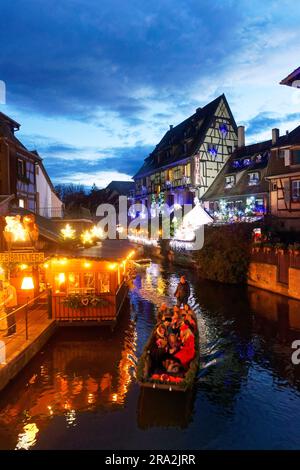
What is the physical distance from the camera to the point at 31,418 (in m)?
10.3

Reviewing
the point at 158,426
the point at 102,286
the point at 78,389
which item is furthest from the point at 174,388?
the point at 102,286

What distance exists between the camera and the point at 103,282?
17516 mm

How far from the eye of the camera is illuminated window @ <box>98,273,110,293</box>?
17406 millimetres

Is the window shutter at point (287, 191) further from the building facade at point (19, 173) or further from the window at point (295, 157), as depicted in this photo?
the building facade at point (19, 173)

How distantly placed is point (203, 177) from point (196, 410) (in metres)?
38.8

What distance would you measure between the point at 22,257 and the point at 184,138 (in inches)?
1584

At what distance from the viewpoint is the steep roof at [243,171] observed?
39.4 m

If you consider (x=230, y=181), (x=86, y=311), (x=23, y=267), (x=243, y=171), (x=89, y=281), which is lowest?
(x=86, y=311)

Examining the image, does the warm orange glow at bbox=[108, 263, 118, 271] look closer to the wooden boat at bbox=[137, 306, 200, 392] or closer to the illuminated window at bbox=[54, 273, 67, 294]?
the illuminated window at bbox=[54, 273, 67, 294]

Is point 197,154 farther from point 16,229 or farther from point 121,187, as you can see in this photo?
point 121,187

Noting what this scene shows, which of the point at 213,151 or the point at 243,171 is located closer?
the point at 243,171

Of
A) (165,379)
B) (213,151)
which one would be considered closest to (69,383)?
(165,379)

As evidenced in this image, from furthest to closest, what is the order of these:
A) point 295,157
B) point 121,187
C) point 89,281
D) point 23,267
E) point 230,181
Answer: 1. point 121,187
2. point 230,181
3. point 295,157
4. point 23,267
5. point 89,281

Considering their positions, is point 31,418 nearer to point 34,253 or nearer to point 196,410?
point 196,410
